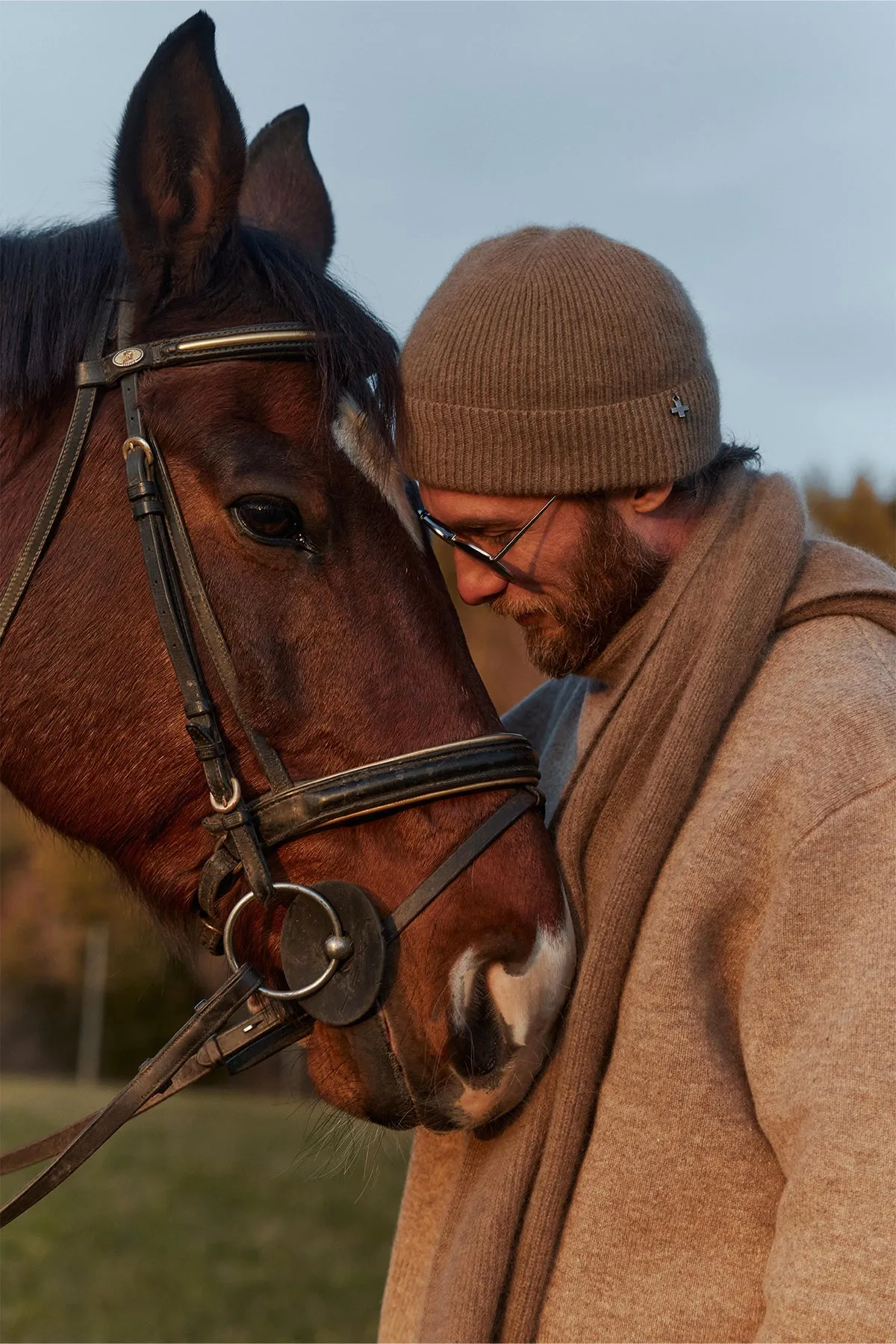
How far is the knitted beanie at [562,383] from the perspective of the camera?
7.31 ft

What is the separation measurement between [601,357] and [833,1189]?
55.7 inches

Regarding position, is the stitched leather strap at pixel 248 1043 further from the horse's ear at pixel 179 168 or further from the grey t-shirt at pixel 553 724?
the horse's ear at pixel 179 168

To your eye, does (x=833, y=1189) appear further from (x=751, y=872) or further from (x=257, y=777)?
(x=257, y=777)

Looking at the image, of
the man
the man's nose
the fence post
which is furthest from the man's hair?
the fence post

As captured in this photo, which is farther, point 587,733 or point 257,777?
point 587,733

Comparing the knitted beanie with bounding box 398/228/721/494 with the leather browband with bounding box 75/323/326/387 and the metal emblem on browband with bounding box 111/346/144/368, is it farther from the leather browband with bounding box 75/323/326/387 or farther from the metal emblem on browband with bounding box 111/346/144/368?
the metal emblem on browband with bounding box 111/346/144/368

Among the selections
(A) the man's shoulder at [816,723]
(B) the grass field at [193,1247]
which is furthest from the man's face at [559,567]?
(B) the grass field at [193,1247]

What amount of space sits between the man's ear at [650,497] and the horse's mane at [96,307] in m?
0.50

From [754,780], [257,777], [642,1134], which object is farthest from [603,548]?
[642,1134]

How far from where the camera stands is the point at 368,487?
2.28 meters

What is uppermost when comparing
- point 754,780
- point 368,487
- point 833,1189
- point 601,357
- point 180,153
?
point 180,153

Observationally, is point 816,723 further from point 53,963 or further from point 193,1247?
Result: point 53,963

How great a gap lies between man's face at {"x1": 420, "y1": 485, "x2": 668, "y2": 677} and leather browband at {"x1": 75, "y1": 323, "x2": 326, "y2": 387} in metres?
0.41

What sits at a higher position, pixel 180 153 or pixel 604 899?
pixel 180 153
